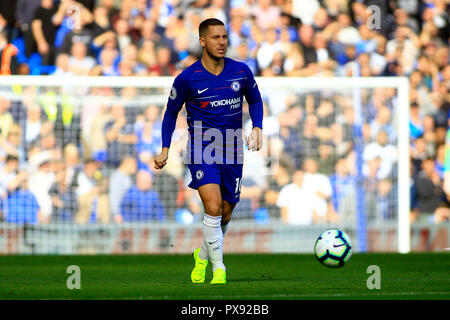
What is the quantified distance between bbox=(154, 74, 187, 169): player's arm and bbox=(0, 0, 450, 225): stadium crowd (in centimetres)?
655

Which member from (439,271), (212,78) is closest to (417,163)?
(439,271)

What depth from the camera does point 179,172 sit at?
619 inches

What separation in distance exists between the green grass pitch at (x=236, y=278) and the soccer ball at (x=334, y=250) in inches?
7.4

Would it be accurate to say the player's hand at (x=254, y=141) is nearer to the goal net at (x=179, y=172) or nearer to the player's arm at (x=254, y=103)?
the player's arm at (x=254, y=103)

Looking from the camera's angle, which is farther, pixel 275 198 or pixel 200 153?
pixel 275 198

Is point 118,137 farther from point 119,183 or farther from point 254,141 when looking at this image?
point 254,141

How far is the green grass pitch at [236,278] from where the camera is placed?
757cm

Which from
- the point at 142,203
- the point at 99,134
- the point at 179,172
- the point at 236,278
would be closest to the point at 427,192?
the point at 179,172

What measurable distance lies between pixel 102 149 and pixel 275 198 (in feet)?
9.37

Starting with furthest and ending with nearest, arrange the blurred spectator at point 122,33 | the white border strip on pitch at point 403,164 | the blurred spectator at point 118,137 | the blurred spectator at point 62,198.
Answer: the blurred spectator at point 122,33
the blurred spectator at point 118,137
the blurred spectator at point 62,198
the white border strip on pitch at point 403,164

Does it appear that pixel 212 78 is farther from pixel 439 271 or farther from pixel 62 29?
pixel 62 29

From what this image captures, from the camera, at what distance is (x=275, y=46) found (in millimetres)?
17391

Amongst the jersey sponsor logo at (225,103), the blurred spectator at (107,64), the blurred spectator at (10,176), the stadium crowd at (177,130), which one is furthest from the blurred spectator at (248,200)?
the jersey sponsor logo at (225,103)
